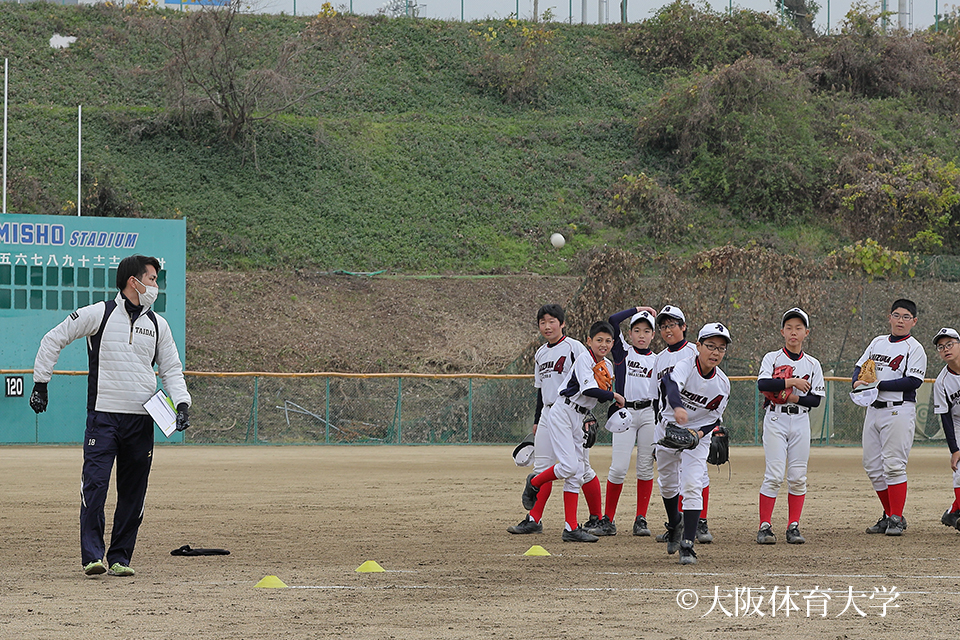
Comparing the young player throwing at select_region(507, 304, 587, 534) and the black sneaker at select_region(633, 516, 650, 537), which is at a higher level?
the young player throwing at select_region(507, 304, 587, 534)

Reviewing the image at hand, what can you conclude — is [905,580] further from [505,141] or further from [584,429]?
[505,141]

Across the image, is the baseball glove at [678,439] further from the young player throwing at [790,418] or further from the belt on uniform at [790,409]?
the belt on uniform at [790,409]

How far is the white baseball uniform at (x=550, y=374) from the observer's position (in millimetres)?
9664

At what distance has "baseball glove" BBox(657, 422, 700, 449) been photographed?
25.6 ft

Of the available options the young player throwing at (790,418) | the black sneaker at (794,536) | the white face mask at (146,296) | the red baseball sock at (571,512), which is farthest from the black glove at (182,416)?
the black sneaker at (794,536)

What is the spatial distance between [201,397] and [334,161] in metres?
16.3

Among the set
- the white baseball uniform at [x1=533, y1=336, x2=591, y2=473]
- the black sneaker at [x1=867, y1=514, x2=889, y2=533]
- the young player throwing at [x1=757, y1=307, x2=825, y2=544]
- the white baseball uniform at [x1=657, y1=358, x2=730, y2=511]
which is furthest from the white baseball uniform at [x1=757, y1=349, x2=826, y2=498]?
the white baseball uniform at [x1=533, y1=336, x2=591, y2=473]

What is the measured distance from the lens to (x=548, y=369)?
32.0 feet

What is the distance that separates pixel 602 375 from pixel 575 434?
0.59 m

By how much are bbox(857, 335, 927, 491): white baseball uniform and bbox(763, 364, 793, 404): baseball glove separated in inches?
48.6

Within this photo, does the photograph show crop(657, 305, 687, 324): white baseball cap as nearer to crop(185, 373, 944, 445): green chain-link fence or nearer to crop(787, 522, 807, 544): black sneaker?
crop(787, 522, 807, 544): black sneaker

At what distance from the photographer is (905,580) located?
6961mm

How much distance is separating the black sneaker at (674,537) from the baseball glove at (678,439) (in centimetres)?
74

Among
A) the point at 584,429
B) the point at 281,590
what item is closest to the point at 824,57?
the point at 584,429
